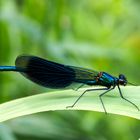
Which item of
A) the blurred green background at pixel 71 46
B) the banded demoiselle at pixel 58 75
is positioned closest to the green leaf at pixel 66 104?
the banded demoiselle at pixel 58 75

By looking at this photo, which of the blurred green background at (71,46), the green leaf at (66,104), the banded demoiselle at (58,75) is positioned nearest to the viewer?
the green leaf at (66,104)

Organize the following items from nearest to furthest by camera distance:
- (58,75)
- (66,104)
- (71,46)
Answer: (66,104) → (58,75) → (71,46)

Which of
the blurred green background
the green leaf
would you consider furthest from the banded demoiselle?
the blurred green background

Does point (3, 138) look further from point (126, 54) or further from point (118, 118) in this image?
point (126, 54)

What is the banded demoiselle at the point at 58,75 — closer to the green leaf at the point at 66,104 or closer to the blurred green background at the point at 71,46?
the green leaf at the point at 66,104

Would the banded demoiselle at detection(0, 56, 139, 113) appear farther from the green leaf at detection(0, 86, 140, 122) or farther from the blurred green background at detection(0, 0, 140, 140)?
the blurred green background at detection(0, 0, 140, 140)

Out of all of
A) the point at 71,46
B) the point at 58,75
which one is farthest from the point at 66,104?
the point at 71,46

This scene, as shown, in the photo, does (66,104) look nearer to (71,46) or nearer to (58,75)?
(58,75)
